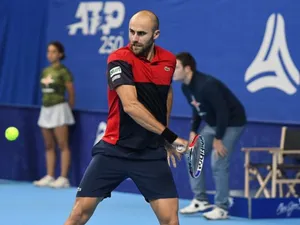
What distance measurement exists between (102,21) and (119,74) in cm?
801

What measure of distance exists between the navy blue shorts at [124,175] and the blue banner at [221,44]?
203 inches

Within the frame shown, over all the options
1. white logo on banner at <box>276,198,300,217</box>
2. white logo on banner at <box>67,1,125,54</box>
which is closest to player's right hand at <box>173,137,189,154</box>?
white logo on banner at <box>276,198,300,217</box>

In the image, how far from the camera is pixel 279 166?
10.6 metres

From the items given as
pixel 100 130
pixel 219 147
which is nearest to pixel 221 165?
pixel 219 147

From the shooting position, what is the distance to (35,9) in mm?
Result: 15141

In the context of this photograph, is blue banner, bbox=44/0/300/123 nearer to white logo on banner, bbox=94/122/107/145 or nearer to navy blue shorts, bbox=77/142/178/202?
white logo on banner, bbox=94/122/107/145

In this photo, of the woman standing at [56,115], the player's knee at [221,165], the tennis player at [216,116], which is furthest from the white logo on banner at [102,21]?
the player's knee at [221,165]

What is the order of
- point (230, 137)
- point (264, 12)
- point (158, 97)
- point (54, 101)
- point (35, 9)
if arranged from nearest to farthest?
point (158, 97)
point (230, 137)
point (264, 12)
point (54, 101)
point (35, 9)

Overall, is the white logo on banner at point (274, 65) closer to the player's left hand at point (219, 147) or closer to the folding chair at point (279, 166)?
the folding chair at point (279, 166)

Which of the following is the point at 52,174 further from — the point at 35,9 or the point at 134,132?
the point at 134,132

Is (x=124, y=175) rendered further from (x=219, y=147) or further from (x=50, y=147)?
(x=50, y=147)

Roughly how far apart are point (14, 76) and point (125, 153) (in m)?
9.18

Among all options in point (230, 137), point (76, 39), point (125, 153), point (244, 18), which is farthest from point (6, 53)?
point (125, 153)

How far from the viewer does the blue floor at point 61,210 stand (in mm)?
9776
